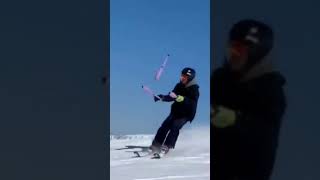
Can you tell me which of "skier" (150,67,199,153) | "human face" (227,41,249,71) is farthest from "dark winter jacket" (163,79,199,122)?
"human face" (227,41,249,71)

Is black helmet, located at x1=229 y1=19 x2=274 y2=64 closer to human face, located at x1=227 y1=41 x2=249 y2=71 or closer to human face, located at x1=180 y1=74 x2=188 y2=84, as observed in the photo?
human face, located at x1=227 y1=41 x2=249 y2=71

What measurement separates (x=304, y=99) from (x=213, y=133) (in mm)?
413

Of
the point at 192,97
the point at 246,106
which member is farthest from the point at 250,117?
the point at 192,97

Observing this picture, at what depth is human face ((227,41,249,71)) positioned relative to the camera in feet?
5.47

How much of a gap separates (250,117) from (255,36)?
0.35 metres

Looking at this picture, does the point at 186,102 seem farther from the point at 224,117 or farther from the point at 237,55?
the point at 237,55

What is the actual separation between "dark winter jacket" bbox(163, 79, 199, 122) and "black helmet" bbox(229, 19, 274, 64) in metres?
0.28

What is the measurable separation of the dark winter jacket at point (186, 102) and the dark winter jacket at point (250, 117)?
0.08 m

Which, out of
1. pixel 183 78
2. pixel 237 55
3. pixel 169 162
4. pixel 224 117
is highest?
pixel 237 55

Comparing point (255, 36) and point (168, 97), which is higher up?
point (255, 36)

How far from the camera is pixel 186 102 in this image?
5.72 feet
